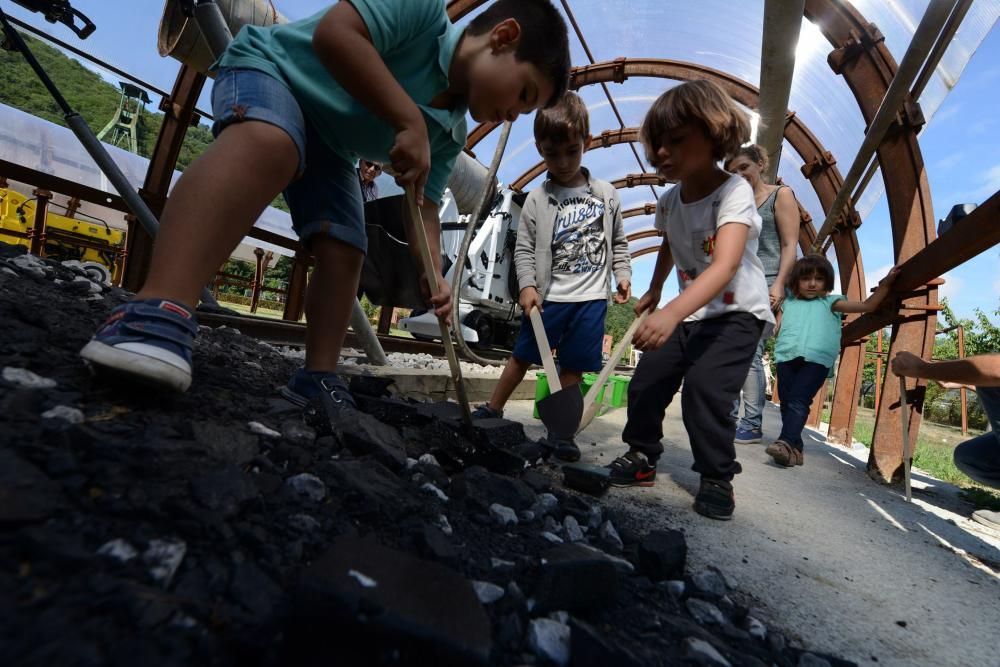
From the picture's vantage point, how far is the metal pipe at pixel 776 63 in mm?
3098

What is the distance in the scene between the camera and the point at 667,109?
1867 mm

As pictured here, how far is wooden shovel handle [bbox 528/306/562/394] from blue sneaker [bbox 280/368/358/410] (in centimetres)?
85

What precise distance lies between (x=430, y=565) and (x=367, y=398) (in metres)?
1.04

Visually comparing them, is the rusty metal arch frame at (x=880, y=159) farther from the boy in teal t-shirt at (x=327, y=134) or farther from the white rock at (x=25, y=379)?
the white rock at (x=25, y=379)

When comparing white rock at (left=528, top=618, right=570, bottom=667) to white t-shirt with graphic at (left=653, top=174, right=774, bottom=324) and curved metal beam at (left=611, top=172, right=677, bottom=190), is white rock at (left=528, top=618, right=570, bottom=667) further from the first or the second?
curved metal beam at (left=611, top=172, right=677, bottom=190)

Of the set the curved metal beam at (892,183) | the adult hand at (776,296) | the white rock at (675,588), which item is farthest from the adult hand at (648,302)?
the curved metal beam at (892,183)

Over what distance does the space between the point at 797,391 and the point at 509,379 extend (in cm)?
211

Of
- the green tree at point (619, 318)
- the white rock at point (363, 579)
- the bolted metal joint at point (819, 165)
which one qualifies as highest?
the bolted metal joint at point (819, 165)

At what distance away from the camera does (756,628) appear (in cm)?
95

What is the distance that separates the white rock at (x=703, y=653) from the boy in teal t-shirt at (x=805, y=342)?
2601 millimetres

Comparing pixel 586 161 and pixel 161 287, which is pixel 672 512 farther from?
pixel 586 161

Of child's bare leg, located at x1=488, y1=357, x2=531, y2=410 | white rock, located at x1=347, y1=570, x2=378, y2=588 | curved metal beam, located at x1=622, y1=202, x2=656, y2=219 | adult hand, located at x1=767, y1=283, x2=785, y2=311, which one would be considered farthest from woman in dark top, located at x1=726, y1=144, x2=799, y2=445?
curved metal beam, located at x1=622, y1=202, x2=656, y2=219

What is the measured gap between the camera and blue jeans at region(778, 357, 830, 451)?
A: 3152 mm

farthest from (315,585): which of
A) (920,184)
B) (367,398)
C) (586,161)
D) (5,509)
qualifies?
(586,161)
